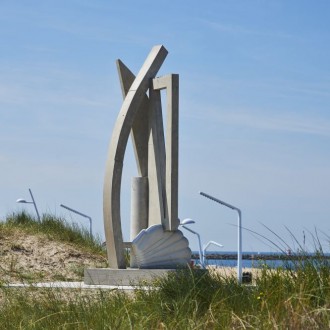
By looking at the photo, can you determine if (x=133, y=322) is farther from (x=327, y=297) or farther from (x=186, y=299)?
(x=327, y=297)

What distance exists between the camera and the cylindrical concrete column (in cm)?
1288

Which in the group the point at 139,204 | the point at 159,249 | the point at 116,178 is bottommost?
the point at 159,249

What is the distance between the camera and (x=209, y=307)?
23.0ft

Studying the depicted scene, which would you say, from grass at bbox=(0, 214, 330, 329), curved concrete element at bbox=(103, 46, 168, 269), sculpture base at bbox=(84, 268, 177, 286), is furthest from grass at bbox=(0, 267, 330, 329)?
curved concrete element at bbox=(103, 46, 168, 269)

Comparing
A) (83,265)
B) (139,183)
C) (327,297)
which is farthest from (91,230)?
(327,297)

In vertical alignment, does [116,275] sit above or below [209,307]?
below

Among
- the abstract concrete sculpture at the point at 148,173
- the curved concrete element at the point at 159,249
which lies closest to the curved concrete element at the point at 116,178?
the abstract concrete sculpture at the point at 148,173

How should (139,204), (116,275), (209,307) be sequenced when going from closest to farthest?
(209,307), (116,275), (139,204)

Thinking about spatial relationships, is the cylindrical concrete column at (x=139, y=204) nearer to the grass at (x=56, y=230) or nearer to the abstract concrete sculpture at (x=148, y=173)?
the abstract concrete sculpture at (x=148, y=173)

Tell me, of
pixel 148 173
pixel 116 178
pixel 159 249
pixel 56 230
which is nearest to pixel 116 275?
pixel 159 249

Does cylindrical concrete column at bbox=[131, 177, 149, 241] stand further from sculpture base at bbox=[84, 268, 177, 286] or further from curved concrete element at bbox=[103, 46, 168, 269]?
sculpture base at bbox=[84, 268, 177, 286]

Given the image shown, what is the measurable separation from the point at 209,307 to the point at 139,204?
235 inches

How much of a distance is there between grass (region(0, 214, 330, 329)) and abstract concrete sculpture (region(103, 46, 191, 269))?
3.92 metres

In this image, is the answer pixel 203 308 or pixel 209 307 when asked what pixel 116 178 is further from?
pixel 209 307
